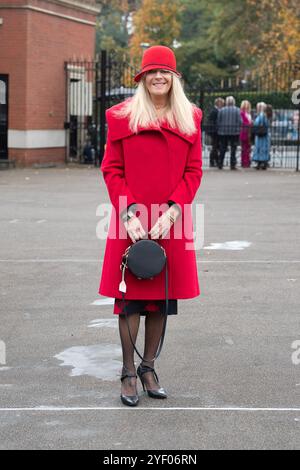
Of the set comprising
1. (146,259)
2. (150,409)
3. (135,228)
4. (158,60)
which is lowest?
(150,409)

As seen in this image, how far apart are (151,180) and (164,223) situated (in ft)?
0.90

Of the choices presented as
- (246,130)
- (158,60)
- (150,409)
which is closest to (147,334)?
(150,409)

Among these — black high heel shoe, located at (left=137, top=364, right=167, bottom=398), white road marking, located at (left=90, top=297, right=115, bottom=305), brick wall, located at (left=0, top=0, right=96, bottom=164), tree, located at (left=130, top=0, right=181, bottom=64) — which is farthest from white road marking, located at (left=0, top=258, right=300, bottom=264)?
tree, located at (left=130, top=0, right=181, bottom=64)

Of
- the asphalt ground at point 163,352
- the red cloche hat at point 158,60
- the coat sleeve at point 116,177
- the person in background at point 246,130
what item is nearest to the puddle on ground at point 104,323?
the asphalt ground at point 163,352

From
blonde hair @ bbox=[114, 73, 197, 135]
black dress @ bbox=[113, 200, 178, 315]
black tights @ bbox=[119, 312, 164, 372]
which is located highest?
blonde hair @ bbox=[114, 73, 197, 135]

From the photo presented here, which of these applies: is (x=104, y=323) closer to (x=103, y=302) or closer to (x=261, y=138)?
(x=103, y=302)

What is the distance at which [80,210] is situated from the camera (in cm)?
1711

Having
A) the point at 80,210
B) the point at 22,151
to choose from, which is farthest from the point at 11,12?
the point at 80,210

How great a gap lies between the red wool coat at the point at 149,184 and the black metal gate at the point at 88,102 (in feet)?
69.4

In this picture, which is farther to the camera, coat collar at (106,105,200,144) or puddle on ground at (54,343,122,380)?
puddle on ground at (54,343,122,380)

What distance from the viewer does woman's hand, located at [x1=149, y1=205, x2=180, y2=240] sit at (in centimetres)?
621

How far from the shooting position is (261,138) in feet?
88.3

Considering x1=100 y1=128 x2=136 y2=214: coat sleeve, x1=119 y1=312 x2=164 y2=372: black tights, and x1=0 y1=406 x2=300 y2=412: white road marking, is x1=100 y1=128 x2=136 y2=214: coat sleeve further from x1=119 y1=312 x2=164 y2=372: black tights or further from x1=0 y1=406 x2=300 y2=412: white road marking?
x1=0 y1=406 x2=300 y2=412: white road marking

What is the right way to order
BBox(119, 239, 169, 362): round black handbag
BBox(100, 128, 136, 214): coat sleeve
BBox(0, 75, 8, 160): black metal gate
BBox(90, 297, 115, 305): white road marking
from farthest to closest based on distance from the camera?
BBox(0, 75, 8, 160): black metal gate → BBox(90, 297, 115, 305): white road marking → BBox(100, 128, 136, 214): coat sleeve → BBox(119, 239, 169, 362): round black handbag
